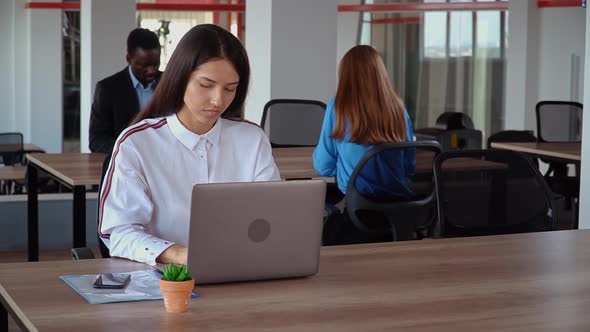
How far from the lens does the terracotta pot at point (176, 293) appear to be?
2021mm

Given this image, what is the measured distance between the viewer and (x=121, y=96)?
17.5 feet

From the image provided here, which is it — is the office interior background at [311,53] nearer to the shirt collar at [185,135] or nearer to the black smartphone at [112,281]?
the shirt collar at [185,135]

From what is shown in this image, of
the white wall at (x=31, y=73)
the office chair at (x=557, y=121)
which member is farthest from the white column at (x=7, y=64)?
the office chair at (x=557, y=121)

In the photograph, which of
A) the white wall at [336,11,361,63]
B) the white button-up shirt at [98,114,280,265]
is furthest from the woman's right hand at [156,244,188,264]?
the white wall at [336,11,361,63]

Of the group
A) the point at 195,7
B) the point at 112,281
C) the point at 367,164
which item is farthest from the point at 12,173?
the point at 195,7

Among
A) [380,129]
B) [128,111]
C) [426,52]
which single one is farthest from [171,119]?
[426,52]

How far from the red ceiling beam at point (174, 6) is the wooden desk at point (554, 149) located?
7.97 meters

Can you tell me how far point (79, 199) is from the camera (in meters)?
4.60

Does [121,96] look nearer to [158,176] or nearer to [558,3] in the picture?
[158,176]

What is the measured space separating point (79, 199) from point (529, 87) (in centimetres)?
724

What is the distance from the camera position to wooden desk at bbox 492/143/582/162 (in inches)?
237

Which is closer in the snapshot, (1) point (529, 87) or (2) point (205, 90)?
(2) point (205, 90)

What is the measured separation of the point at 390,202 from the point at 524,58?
22.6 ft

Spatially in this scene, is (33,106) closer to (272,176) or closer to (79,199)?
(79,199)
